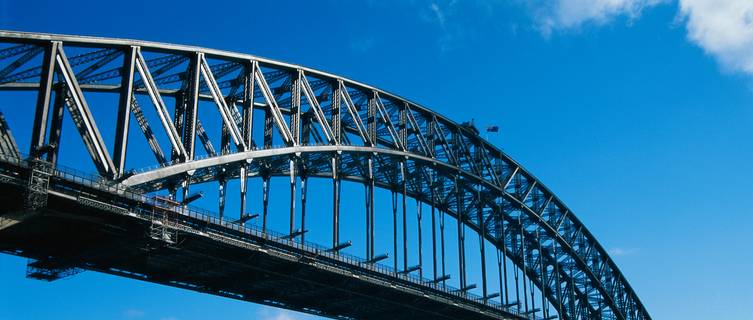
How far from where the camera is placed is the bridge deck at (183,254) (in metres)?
47.9

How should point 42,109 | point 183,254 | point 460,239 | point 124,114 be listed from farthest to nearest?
point 460,239, point 183,254, point 124,114, point 42,109

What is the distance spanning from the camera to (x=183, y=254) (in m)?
56.2

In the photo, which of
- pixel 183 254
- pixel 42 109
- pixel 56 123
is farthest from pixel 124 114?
pixel 183 254

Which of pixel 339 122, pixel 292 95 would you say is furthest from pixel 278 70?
pixel 339 122

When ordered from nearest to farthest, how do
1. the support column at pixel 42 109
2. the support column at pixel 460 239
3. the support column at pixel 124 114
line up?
the support column at pixel 42 109
the support column at pixel 124 114
the support column at pixel 460 239

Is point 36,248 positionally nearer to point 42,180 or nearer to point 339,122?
A: point 42,180

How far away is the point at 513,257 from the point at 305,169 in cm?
3582

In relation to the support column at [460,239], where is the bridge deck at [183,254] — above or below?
below

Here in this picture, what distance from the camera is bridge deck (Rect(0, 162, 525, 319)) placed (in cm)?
4794

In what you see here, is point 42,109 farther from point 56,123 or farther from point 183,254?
point 183,254

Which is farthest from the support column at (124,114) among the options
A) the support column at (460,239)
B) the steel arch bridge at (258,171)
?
the support column at (460,239)

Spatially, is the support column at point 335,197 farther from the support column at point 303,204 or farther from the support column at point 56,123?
the support column at point 56,123

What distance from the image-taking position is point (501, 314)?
8281 centimetres

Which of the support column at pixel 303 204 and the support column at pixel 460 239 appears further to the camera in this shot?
the support column at pixel 460 239
